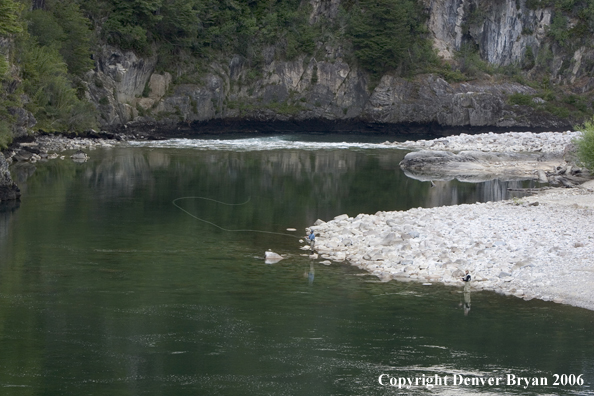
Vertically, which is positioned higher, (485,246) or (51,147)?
(51,147)

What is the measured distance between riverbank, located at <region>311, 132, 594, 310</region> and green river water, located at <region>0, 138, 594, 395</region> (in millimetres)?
832

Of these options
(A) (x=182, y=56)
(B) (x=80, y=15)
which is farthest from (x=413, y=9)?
(B) (x=80, y=15)

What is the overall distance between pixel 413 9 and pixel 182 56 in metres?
29.1

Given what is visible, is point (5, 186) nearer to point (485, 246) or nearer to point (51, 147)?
point (485, 246)

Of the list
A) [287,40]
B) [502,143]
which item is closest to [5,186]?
[502,143]

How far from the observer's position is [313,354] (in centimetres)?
1440

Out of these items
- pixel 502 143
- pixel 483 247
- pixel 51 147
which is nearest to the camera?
pixel 483 247

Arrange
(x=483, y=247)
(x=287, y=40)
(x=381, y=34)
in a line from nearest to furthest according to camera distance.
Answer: (x=483, y=247)
(x=381, y=34)
(x=287, y=40)

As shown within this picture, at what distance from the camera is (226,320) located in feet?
53.2

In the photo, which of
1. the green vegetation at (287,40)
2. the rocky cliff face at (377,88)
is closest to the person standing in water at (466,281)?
the green vegetation at (287,40)

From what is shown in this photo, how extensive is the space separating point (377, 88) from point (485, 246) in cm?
6442

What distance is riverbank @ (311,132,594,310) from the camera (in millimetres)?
18844

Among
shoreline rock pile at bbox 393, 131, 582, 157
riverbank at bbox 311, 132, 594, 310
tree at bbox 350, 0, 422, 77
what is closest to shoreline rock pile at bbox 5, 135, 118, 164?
riverbank at bbox 311, 132, 594, 310

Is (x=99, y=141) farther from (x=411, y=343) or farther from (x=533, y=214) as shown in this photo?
(x=411, y=343)
